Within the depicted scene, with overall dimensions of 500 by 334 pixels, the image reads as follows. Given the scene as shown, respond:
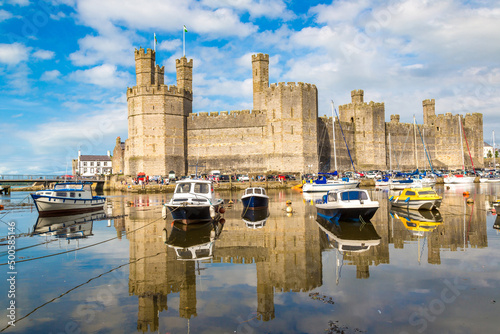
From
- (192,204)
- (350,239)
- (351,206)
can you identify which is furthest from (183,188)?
(350,239)

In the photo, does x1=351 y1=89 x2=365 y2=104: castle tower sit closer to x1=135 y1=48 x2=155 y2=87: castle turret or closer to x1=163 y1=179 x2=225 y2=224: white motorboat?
x1=135 y1=48 x2=155 y2=87: castle turret

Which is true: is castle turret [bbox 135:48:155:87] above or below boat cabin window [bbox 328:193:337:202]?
above

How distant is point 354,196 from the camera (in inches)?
642

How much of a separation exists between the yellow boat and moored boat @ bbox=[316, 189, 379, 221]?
5777 millimetres

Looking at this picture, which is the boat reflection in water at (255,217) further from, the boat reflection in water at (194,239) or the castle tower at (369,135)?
the castle tower at (369,135)

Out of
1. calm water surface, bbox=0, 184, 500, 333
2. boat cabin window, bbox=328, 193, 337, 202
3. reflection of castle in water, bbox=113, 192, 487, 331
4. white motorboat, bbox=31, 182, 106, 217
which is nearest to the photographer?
calm water surface, bbox=0, 184, 500, 333

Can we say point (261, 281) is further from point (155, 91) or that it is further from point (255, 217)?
point (155, 91)

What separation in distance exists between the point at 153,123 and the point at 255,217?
113 ft

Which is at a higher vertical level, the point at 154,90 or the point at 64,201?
the point at 154,90

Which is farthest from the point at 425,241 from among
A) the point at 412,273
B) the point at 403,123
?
the point at 403,123

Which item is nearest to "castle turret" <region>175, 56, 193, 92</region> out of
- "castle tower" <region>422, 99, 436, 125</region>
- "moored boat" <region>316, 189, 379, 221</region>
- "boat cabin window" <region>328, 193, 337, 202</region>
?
"boat cabin window" <region>328, 193, 337, 202</region>

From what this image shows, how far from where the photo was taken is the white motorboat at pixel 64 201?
21.3 metres

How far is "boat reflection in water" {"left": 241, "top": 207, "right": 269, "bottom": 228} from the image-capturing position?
16675mm

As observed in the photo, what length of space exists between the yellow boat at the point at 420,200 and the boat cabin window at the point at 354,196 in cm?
585
